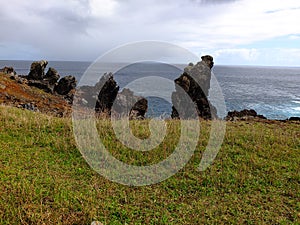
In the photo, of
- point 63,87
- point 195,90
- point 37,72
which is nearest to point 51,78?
point 37,72

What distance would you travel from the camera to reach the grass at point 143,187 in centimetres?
650

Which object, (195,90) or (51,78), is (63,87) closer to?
(51,78)

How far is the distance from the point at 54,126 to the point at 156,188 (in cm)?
669

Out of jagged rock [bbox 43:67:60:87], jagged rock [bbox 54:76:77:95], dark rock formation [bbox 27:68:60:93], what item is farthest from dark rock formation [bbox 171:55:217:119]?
jagged rock [bbox 43:67:60:87]

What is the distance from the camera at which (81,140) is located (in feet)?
36.3

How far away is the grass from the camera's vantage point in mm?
6500

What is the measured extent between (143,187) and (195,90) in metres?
36.0

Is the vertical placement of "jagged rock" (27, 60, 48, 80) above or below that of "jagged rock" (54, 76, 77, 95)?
above

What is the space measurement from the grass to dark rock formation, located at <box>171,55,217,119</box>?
28.6m

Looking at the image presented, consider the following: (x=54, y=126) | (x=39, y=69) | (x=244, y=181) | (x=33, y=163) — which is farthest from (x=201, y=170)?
(x=39, y=69)

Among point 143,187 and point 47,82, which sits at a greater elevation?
point 47,82

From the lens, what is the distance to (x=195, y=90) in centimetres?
4281

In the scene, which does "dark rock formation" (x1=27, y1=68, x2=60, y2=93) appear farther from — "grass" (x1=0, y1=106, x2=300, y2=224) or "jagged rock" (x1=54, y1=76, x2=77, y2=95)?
"grass" (x1=0, y1=106, x2=300, y2=224)

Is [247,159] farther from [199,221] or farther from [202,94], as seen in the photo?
[202,94]
